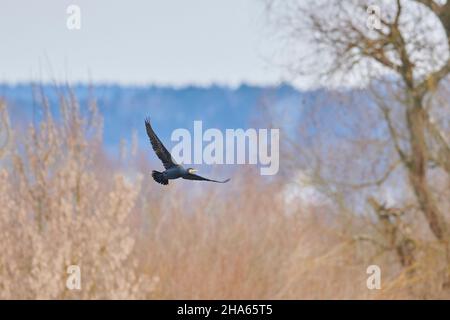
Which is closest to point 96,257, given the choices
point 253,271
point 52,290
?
point 52,290

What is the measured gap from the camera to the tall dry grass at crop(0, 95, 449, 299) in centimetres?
637

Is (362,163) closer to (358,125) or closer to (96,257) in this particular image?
(358,125)

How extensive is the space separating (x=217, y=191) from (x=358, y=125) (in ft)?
6.64

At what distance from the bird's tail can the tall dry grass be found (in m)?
3.01

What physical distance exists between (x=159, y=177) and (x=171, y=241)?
714cm

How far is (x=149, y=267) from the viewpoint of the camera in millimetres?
8953
